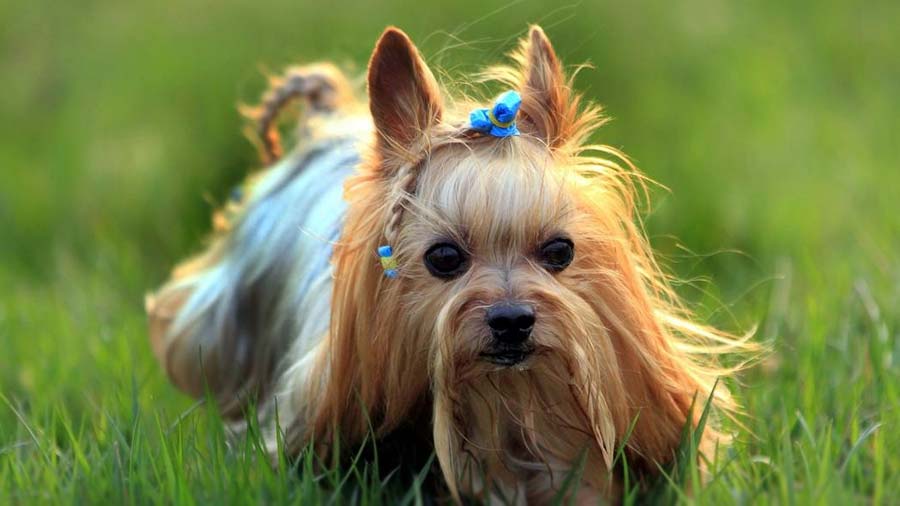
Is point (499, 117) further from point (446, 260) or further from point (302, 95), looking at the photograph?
point (302, 95)

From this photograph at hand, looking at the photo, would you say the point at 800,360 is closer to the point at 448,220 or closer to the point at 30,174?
the point at 448,220

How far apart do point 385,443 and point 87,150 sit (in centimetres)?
441

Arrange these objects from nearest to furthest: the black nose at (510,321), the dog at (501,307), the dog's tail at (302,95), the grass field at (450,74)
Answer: the black nose at (510,321)
the dog at (501,307)
the grass field at (450,74)
the dog's tail at (302,95)

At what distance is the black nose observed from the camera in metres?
2.84

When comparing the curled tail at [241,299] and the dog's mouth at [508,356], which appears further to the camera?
the curled tail at [241,299]

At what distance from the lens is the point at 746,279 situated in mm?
5355

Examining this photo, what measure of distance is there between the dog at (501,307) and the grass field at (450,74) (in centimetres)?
21

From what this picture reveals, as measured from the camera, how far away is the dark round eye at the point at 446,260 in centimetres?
299

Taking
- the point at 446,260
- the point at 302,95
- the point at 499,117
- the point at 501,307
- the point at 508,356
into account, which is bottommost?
the point at 508,356

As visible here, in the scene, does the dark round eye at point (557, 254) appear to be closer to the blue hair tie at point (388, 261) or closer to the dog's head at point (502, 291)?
the dog's head at point (502, 291)

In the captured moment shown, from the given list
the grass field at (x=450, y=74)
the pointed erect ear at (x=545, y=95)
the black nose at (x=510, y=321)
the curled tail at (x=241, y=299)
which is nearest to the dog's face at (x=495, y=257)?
the black nose at (x=510, y=321)

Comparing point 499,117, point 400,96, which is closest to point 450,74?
point 400,96

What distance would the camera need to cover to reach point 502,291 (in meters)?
2.88

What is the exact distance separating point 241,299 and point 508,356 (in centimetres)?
176
